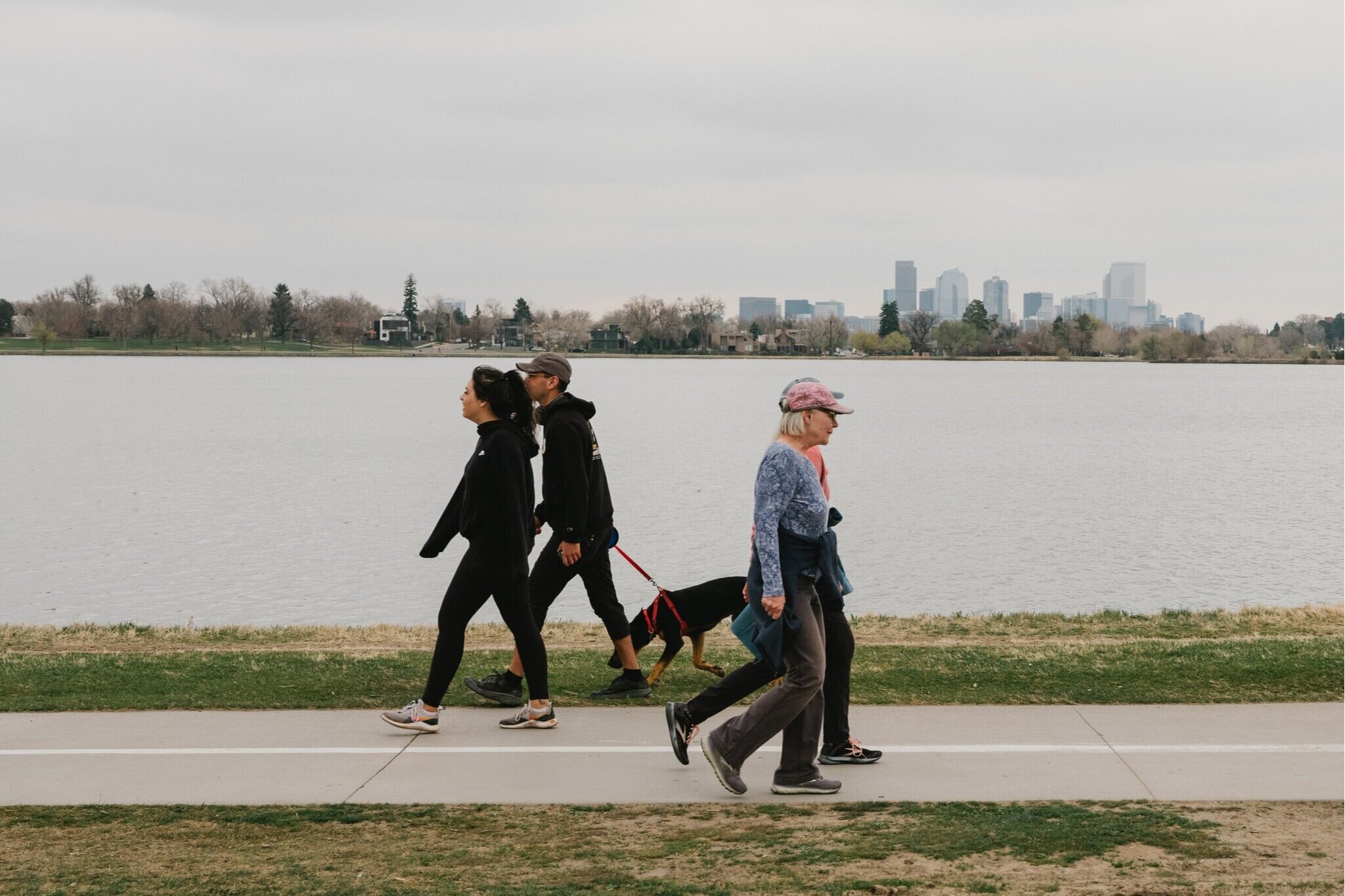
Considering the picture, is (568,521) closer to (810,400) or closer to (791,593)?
(791,593)

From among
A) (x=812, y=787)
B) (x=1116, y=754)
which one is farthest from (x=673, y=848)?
(x=1116, y=754)

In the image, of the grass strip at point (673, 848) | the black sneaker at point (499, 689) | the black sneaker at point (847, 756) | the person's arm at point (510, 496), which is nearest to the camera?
the grass strip at point (673, 848)

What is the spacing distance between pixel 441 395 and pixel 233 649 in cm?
8499

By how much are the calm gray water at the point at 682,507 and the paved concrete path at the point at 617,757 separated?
9591 millimetres

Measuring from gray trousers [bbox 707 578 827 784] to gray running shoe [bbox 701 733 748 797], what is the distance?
20mm

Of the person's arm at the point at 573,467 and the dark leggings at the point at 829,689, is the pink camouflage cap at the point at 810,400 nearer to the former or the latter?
the dark leggings at the point at 829,689

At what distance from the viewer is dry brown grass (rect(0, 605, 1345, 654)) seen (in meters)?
10.5

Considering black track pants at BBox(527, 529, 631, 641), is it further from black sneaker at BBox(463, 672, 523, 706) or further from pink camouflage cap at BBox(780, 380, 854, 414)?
pink camouflage cap at BBox(780, 380, 854, 414)

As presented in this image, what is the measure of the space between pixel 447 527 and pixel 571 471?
79 centimetres

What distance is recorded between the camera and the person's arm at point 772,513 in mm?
5875

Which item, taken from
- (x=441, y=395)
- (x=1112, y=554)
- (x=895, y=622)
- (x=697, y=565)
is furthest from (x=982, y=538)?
(x=441, y=395)

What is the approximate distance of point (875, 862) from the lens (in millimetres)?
4992

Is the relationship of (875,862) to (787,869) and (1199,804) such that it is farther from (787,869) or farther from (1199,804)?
(1199,804)

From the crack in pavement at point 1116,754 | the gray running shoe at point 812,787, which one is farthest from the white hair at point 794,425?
the crack in pavement at point 1116,754
